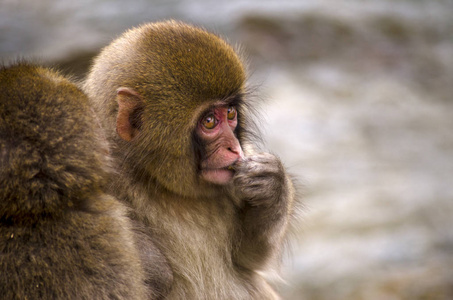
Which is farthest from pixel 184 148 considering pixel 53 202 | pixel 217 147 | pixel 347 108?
pixel 347 108

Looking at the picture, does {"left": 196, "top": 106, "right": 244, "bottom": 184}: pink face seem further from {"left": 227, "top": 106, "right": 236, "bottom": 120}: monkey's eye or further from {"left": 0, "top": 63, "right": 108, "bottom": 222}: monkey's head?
{"left": 0, "top": 63, "right": 108, "bottom": 222}: monkey's head

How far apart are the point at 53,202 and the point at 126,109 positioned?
0.83 metres

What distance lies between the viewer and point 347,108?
9.39m

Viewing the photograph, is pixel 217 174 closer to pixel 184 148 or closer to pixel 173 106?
pixel 184 148

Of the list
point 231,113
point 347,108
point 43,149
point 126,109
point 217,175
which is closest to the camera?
point 43,149

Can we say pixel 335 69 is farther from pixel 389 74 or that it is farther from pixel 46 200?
pixel 46 200

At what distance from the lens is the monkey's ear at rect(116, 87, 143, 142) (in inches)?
129

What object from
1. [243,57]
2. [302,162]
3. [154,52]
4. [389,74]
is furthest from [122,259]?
[389,74]

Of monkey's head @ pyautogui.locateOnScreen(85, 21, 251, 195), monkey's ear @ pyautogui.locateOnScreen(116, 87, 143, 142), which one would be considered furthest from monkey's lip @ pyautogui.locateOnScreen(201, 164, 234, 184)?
monkey's ear @ pyautogui.locateOnScreen(116, 87, 143, 142)

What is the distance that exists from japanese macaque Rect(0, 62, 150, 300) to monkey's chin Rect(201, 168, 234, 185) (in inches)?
30.2

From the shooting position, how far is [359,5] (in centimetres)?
1070

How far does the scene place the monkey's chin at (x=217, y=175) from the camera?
3.41m

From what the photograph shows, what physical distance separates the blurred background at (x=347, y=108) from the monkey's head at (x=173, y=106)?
3506mm

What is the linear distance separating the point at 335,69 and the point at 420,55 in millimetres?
1676
